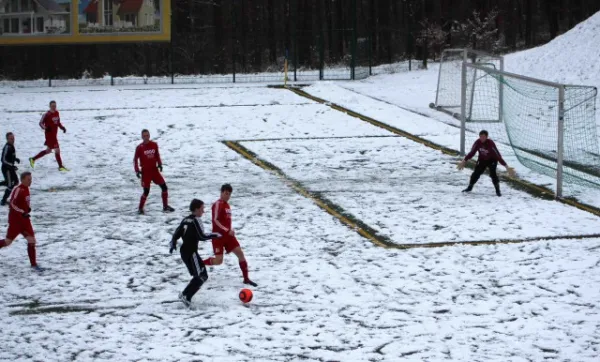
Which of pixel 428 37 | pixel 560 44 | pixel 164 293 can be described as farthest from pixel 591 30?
pixel 164 293

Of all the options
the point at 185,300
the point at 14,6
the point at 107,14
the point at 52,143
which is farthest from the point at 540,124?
the point at 14,6

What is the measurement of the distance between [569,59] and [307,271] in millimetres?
29166

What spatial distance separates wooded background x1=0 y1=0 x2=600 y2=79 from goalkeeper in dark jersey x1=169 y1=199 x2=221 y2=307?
117 feet

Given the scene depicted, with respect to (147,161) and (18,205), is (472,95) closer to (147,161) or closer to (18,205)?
(147,161)

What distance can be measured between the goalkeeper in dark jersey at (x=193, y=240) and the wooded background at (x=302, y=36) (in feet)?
117

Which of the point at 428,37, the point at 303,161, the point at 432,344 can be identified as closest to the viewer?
the point at 432,344

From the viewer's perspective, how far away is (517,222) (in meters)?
20.8

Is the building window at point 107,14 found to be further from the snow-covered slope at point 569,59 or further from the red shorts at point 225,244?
the red shorts at point 225,244

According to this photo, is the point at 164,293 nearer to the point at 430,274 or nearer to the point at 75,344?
the point at 75,344

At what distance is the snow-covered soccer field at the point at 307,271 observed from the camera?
542 inches

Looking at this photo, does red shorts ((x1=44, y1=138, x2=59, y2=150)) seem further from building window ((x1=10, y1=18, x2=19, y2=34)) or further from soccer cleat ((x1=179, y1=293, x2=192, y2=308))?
building window ((x1=10, y1=18, x2=19, y2=34))

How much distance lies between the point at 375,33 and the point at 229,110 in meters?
21.1

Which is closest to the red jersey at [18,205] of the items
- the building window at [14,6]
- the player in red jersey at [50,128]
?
the player in red jersey at [50,128]

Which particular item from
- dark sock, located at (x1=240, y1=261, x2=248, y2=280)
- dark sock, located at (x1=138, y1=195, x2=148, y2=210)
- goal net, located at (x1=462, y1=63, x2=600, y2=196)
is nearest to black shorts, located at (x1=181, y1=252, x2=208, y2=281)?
dark sock, located at (x1=240, y1=261, x2=248, y2=280)
